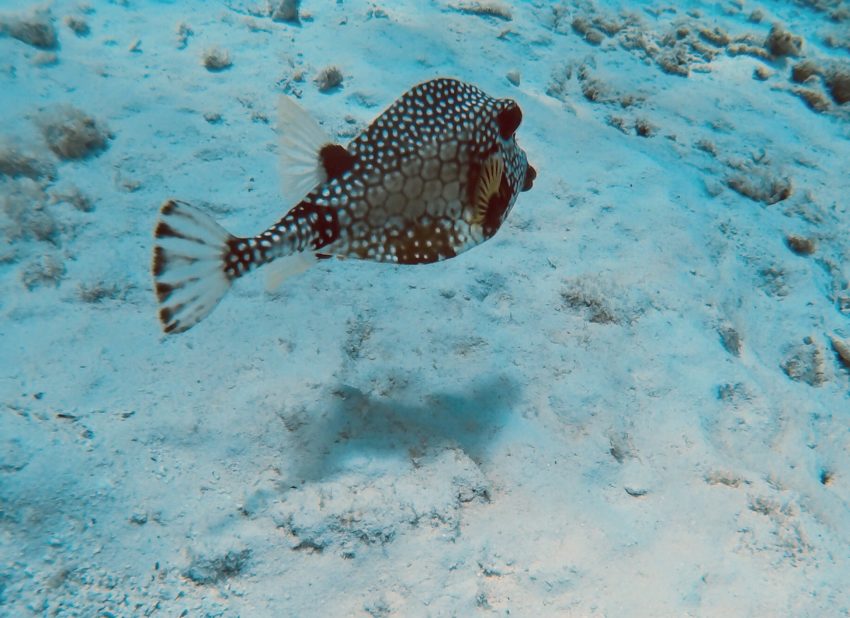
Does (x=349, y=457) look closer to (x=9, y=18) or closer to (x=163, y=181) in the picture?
(x=163, y=181)

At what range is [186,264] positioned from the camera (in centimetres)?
264

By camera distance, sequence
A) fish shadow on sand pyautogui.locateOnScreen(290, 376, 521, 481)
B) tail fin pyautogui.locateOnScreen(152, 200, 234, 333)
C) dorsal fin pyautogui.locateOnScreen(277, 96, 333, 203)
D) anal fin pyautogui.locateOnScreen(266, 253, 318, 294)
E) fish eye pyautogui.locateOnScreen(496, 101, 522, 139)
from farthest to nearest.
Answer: fish shadow on sand pyautogui.locateOnScreen(290, 376, 521, 481)
fish eye pyautogui.locateOnScreen(496, 101, 522, 139)
anal fin pyautogui.locateOnScreen(266, 253, 318, 294)
dorsal fin pyautogui.locateOnScreen(277, 96, 333, 203)
tail fin pyautogui.locateOnScreen(152, 200, 234, 333)

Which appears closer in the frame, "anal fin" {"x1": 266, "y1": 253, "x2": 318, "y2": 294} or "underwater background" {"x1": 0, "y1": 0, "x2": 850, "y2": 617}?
"underwater background" {"x1": 0, "y1": 0, "x2": 850, "y2": 617}

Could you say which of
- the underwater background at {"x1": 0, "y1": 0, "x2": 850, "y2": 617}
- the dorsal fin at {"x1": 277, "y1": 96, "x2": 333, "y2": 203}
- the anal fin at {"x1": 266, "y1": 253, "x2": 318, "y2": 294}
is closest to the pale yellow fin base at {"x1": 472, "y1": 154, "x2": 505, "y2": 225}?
the dorsal fin at {"x1": 277, "y1": 96, "x2": 333, "y2": 203}

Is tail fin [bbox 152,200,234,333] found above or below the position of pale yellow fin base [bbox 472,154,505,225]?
below

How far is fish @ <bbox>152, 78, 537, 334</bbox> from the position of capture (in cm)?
288

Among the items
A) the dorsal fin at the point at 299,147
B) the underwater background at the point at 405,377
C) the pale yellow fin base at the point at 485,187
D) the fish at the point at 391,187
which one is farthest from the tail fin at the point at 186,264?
the pale yellow fin base at the point at 485,187

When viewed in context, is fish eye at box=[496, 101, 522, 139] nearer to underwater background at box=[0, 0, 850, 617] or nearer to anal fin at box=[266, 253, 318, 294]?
anal fin at box=[266, 253, 318, 294]

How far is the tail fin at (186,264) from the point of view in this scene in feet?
8.51

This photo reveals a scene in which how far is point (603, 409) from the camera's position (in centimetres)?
394

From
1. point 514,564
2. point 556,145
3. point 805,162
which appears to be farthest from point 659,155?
point 514,564

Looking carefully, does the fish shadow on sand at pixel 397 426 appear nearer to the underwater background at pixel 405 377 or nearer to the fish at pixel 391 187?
the underwater background at pixel 405 377

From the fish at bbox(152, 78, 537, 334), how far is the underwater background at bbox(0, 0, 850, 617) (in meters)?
1.14

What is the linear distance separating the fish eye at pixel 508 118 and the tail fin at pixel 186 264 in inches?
65.9
